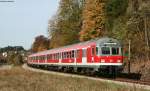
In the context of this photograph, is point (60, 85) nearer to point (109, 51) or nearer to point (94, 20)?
point (109, 51)

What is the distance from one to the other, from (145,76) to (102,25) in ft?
109

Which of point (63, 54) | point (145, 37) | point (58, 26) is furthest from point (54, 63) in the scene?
point (58, 26)

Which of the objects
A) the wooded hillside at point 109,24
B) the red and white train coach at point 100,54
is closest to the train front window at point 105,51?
the red and white train coach at point 100,54

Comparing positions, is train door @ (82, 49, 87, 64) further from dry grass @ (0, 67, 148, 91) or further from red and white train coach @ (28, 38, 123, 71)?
dry grass @ (0, 67, 148, 91)

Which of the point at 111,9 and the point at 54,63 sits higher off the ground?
the point at 111,9

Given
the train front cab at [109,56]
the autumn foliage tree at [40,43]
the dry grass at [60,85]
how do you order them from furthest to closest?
the autumn foliage tree at [40,43], the train front cab at [109,56], the dry grass at [60,85]

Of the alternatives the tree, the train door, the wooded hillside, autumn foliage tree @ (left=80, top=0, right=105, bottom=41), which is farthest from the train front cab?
the tree

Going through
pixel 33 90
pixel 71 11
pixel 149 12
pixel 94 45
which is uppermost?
pixel 71 11

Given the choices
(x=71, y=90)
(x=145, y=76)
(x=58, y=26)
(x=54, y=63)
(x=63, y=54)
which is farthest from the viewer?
(x=58, y=26)

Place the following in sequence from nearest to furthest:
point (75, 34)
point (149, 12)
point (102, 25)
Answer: point (149, 12) < point (102, 25) < point (75, 34)

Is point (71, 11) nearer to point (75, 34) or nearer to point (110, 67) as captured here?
point (75, 34)

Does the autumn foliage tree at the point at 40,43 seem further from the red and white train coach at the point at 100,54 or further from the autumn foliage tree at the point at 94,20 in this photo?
the red and white train coach at the point at 100,54

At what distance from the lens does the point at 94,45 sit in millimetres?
35344

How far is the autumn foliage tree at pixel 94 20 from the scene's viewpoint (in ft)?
219
